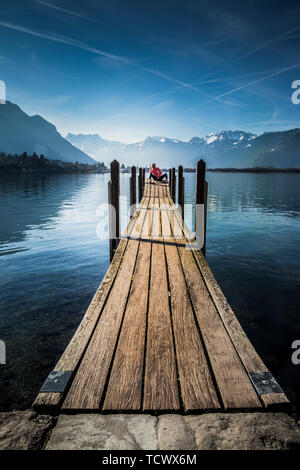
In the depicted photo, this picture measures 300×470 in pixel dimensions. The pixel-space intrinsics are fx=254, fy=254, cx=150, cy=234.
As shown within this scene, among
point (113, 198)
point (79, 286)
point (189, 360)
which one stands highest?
point (113, 198)

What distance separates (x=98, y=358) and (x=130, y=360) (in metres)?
0.32

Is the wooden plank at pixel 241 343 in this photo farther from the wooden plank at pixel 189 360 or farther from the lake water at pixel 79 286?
the lake water at pixel 79 286

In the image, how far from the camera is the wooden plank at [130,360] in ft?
6.82

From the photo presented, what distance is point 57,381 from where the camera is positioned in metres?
2.23

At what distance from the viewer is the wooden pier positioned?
2.08m

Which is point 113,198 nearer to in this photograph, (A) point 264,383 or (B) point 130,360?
(B) point 130,360

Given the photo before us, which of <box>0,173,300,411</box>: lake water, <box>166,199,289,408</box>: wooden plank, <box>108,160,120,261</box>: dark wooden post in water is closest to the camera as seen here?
<box>166,199,289,408</box>: wooden plank

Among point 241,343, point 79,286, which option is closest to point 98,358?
point 241,343

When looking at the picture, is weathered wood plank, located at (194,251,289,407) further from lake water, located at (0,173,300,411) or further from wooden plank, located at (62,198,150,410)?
lake water, located at (0,173,300,411)

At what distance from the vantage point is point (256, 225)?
16625 millimetres

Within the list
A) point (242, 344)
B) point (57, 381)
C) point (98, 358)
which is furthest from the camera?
point (242, 344)

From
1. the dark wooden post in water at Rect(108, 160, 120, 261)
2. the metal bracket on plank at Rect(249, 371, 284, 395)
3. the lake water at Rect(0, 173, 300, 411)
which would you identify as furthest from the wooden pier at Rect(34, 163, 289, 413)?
the dark wooden post in water at Rect(108, 160, 120, 261)

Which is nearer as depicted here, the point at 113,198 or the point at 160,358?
the point at 160,358
